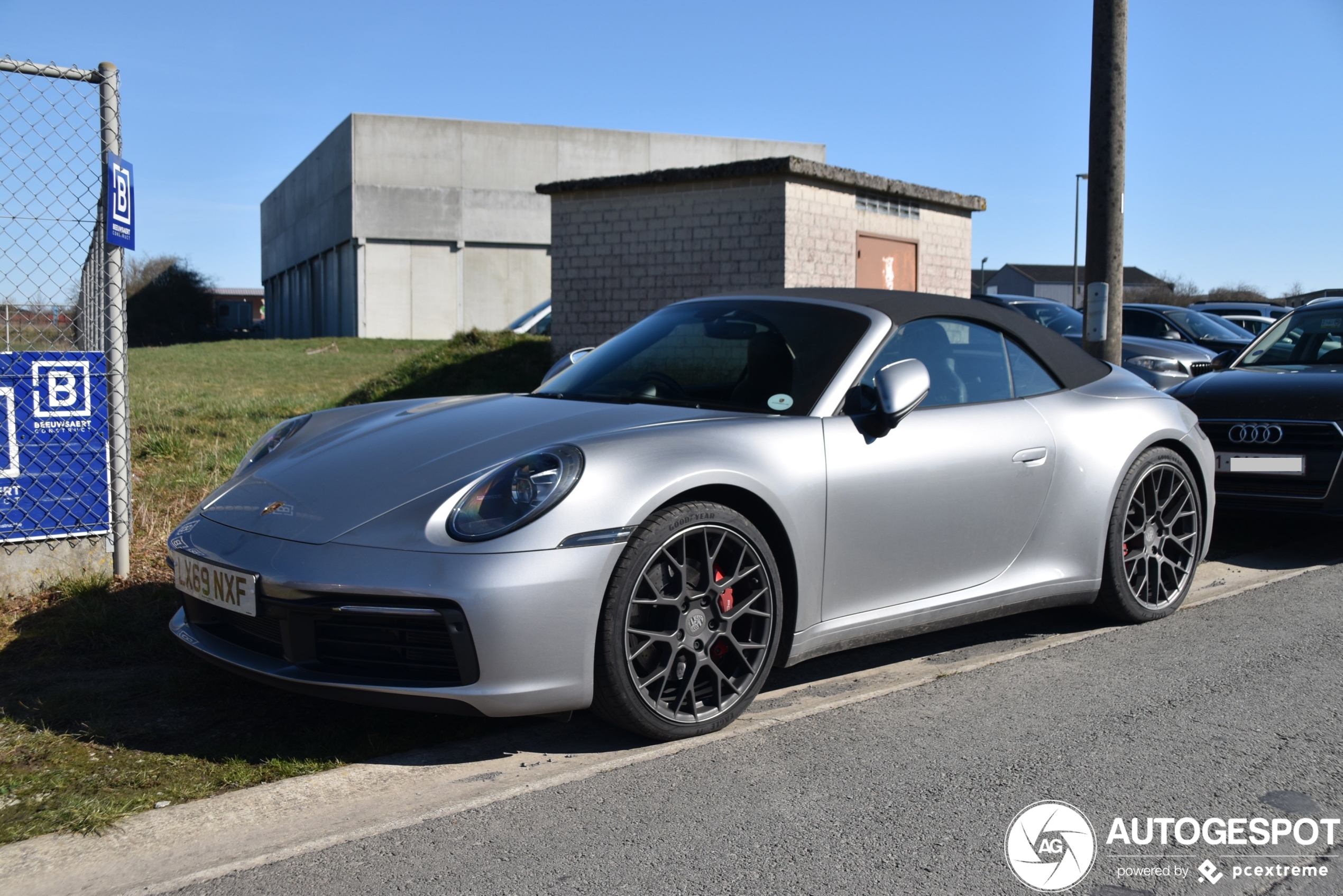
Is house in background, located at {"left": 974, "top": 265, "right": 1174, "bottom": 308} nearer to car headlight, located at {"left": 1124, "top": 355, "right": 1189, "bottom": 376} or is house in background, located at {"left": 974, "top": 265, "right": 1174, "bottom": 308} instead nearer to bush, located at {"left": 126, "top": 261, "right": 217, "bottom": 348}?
bush, located at {"left": 126, "top": 261, "right": 217, "bottom": 348}

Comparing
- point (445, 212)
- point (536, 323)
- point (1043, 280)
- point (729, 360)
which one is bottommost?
point (729, 360)

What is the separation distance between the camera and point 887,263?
541 inches

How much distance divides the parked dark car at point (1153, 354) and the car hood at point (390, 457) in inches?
305

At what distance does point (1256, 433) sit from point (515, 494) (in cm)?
478

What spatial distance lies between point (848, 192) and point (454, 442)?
410 inches

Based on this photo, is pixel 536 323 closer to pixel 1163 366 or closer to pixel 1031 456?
pixel 1163 366

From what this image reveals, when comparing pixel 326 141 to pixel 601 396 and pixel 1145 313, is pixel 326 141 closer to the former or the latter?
pixel 1145 313

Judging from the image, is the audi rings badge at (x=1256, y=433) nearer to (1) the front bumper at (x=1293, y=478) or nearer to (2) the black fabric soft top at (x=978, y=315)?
(1) the front bumper at (x=1293, y=478)

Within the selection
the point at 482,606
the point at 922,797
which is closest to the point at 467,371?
the point at 482,606

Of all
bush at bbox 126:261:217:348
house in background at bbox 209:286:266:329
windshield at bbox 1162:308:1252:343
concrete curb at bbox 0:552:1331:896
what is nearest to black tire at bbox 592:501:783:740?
concrete curb at bbox 0:552:1331:896

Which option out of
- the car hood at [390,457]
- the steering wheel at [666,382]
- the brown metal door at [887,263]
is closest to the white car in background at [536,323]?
the brown metal door at [887,263]

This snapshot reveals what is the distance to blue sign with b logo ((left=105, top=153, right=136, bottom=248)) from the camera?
186 inches

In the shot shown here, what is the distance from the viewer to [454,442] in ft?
11.4

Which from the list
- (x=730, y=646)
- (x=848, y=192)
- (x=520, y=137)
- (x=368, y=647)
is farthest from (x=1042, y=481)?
(x=520, y=137)
